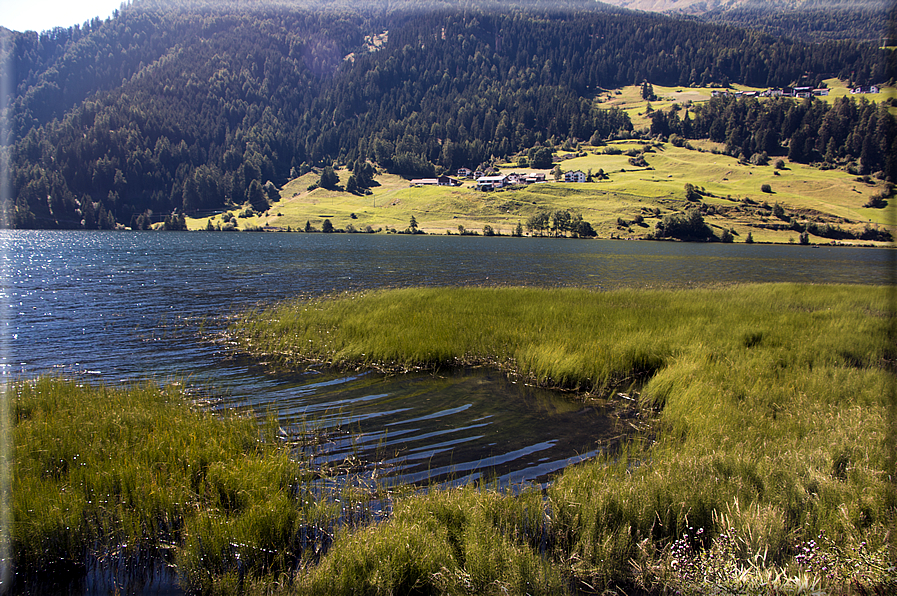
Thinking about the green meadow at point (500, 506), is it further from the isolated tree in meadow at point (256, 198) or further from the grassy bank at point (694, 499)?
the isolated tree in meadow at point (256, 198)

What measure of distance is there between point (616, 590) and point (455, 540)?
2.02 meters

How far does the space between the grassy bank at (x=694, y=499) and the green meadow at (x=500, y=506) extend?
32mm

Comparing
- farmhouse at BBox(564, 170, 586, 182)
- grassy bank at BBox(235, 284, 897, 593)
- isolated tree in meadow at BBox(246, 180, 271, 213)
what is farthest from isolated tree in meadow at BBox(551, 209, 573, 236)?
grassy bank at BBox(235, 284, 897, 593)

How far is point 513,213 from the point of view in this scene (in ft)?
509

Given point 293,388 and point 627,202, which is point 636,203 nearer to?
point 627,202

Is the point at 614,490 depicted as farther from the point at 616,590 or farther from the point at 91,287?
the point at 91,287

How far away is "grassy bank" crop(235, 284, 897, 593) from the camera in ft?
18.3

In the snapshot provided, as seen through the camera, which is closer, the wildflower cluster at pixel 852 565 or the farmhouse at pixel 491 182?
→ the wildflower cluster at pixel 852 565

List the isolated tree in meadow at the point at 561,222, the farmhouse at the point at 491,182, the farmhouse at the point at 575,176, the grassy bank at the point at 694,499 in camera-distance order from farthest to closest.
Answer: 1. the farmhouse at the point at 491,182
2. the farmhouse at the point at 575,176
3. the isolated tree in meadow at the point at 561,222
4. the grassy bank at the point at 694,499

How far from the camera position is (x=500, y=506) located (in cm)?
709

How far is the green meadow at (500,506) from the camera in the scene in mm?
5656

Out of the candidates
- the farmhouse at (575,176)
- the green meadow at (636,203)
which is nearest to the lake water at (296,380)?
the green meadow at (636,203)

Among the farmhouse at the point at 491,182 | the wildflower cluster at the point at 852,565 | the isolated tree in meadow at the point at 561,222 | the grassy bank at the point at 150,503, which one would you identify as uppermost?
the farmhouse at the point at 491,182

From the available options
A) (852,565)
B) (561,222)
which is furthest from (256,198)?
(852,565)
